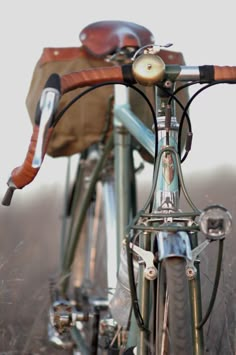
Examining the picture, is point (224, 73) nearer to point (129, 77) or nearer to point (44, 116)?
point (129, 77)

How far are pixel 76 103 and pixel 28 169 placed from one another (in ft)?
5.96

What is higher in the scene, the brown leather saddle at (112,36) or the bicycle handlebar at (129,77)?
→ the brown leather saddle at (112,36)

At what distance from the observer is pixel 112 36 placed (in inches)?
143

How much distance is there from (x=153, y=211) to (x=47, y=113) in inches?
15.9

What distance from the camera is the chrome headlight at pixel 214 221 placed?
1.98 metres

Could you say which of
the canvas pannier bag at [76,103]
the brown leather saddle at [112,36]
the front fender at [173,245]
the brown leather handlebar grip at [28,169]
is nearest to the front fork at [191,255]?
the front fender at [173,245]

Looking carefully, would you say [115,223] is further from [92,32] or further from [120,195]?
[92,32]

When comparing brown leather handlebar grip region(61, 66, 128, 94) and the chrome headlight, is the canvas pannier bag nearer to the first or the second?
brown leather handlebar grip region(61, 66, 128, 94)

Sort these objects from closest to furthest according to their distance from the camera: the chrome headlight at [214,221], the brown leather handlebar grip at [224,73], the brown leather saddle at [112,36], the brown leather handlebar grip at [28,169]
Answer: the chrome headlight at [214,221]
the brown leather handlebar grip at [28,169]
the brown leather handlebar grip at [224,73]
the brown leather saddle at [112,36]

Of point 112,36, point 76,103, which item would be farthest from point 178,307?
point 76,103

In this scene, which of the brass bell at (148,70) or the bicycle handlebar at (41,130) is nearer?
the bicycle handlebar at (41,130)

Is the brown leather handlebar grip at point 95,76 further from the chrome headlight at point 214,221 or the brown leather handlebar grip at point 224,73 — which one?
the chrome headlight at point 214,221

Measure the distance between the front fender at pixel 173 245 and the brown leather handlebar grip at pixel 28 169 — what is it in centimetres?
34

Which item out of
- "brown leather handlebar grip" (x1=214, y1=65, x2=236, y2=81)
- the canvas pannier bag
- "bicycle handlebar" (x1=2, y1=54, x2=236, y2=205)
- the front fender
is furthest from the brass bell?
the canvas pannier bag
